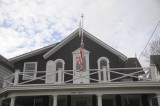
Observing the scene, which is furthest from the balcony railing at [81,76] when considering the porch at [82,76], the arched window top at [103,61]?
the arched window top at [103,61]

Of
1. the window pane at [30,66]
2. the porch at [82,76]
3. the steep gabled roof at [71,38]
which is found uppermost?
the steep gabled roof at [71,38]

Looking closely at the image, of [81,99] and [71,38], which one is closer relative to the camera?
[81,99]

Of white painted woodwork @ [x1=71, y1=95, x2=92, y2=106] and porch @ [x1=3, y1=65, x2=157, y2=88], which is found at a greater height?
porch @ [x1=3, y1=65, x2=157, y2=88]

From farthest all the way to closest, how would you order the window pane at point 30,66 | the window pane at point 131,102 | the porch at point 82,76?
the window pane at point 30,66 < the window pane at point 131,102 < the porch at point 82,76

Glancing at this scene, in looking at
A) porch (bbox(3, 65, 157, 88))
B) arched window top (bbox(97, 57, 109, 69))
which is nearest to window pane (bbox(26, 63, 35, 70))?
porch (bbox(3, 65, 157, 88))

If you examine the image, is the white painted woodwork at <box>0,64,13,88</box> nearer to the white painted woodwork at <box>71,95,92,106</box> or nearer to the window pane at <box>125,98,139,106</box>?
the white painted woodwork at <box>71,95,92,106</box>

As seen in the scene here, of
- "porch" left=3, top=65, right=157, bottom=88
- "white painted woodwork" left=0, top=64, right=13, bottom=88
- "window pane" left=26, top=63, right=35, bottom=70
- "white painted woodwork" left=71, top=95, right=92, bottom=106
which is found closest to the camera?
"porch" left=3, top=65, right=157, bottom=88

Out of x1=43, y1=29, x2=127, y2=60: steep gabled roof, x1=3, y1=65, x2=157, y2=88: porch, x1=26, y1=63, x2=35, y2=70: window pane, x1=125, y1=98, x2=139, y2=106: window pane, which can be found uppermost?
x1=43, y1=29, x2=127, y2=60: steep gabled roof

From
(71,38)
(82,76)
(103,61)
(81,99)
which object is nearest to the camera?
(82,76)

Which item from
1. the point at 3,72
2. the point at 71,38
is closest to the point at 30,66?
the point at 3,72

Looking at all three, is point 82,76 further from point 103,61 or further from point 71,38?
point 71,38

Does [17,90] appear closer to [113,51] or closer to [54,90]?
[54,90]

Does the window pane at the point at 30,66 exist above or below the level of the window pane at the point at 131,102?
above

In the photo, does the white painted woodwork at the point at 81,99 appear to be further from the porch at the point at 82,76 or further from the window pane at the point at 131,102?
the window pane at the point at 131,102
